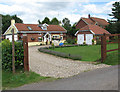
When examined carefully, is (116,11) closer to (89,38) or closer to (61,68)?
(89,38)

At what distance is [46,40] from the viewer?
34906mm

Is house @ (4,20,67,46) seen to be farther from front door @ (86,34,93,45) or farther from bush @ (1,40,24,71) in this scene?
bush @ (1,40,24,71)

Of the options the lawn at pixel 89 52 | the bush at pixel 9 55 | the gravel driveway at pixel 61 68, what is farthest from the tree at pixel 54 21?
the bush at pixel 9 55

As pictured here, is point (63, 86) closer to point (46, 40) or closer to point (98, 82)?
point (98, 82)

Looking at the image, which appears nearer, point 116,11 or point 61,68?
point 61,68

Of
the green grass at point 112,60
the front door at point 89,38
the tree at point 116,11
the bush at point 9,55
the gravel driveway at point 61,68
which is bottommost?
A: the gravel driveway at point 61,68

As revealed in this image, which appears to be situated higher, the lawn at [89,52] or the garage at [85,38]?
the garage at [85,38]

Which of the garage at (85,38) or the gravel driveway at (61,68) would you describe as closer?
the gravel driveway at (61,68)

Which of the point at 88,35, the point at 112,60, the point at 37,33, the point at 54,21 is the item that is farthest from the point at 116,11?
the point at 54,21

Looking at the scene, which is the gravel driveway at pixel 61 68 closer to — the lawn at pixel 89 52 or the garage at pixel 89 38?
the lawn at pixel 89 52

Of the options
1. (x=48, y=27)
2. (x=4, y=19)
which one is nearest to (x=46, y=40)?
(x=48, y=27)

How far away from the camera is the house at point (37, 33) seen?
31.8 m

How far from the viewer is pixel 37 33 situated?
34.1m

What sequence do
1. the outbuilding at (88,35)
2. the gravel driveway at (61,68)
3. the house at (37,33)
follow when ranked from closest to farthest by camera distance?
the gravel driveway at (61,68) → the outbuilding at (88,35) → the house at (37,33)
